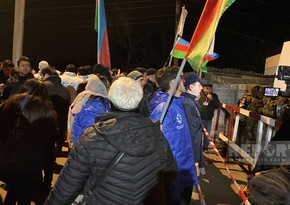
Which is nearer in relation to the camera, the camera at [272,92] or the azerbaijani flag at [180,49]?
the camera at [272,92]

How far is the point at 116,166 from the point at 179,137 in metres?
1.59

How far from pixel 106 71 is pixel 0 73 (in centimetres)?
268

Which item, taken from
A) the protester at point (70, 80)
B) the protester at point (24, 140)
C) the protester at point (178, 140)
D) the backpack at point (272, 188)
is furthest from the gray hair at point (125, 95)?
the protester at point (70, 80)

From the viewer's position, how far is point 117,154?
2.64m

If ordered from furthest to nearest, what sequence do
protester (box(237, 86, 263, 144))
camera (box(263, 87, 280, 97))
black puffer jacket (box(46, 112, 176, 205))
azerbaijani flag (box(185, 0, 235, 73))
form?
protester (box(237, 86, 263, 144)), camera (box(263, 87, 280, 97)), azerbaijani flag (box(185, 0, 235, 73)), black puffer jacket (box(46, 112, 176, 205))

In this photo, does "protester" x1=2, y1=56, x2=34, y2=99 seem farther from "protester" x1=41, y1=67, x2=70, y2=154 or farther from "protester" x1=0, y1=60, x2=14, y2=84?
"protester" x1=0, y1=60, x2=14, y2=84

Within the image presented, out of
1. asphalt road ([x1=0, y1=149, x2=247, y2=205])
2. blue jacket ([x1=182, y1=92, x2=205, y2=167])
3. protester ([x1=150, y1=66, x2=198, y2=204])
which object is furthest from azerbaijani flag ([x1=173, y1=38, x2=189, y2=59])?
asphalt road ([x1=0, y1=149, x2=247, y2=205])

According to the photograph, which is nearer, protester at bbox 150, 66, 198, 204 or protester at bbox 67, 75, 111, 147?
protester at bbox 150, 66, 198, 204

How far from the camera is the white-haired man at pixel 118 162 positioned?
264 cm

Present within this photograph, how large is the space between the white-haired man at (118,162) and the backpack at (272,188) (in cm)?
82

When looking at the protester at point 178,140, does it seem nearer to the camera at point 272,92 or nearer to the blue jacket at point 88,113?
the blue jacket at point 88,113

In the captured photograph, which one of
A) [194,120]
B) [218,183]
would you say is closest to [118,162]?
[194,120]

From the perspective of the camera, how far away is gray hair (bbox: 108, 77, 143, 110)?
2.79 metres

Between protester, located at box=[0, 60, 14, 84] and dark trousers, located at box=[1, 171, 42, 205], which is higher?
protester, located at box=[0, 60, 14, 84]
